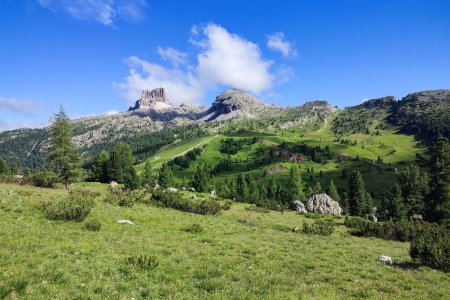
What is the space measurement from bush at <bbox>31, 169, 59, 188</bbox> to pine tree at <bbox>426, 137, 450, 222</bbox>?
213ft

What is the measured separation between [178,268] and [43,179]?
42.1 m

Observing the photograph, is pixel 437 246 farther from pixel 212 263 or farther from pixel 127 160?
pixel 127 160

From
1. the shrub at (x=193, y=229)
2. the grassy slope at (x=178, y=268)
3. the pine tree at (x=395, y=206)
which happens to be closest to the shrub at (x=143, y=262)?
the grassy slope at (x=178, y=268)

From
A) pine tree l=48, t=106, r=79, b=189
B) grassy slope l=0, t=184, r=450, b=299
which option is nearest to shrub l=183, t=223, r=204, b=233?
grassy slope l=0, t=184, r=450, b=299

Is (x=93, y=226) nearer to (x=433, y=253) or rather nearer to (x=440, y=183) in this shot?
(x=433, y=253)

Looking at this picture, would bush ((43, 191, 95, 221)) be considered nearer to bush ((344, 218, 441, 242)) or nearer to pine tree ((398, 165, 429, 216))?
bush ((344, 218, 441, 242))

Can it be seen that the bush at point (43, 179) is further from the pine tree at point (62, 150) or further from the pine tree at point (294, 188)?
the pine tree at point (294, 188)

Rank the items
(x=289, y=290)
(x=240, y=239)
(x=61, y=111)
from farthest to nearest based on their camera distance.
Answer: (x=61, y=111)
(x=240, y=239)
(x=289, y=290)

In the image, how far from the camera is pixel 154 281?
13164 millimetres

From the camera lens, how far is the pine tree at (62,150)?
54.0m

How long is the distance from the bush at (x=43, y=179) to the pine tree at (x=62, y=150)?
13.1ft

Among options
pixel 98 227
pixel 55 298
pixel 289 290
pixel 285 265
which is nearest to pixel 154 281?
pixel 55 298

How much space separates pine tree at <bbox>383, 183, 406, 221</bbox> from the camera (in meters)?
74.7

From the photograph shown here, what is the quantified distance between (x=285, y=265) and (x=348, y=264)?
4.38m
